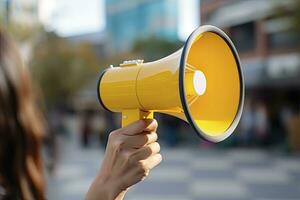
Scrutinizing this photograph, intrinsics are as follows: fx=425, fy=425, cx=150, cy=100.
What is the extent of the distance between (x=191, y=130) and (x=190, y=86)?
1117cm

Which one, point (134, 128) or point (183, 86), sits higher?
point (183, 86)

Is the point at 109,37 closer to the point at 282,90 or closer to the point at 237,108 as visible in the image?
the point at 282,90

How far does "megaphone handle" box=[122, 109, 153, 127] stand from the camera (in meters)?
1.21

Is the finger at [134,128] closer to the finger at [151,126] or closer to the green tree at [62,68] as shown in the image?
the finger at [151,126]

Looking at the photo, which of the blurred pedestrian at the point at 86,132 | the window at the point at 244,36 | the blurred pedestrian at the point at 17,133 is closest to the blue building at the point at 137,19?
the window at the point at 244,36

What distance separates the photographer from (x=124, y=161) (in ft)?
3.67

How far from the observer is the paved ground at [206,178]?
254 inches

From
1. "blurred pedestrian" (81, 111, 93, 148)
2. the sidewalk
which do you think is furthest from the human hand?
"blurred pedestrian" (81, 111, 93, 148)

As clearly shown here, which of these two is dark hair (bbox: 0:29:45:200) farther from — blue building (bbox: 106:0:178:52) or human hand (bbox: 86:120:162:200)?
blue building (bbox: 106:0:178:52)

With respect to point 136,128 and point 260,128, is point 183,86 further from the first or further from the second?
point 260,128

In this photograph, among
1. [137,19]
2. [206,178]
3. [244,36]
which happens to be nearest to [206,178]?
[206,178]

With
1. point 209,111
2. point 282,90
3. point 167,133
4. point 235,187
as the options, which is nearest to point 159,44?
point 282,90

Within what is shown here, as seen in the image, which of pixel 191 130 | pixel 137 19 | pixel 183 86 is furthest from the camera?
pixel 137 19

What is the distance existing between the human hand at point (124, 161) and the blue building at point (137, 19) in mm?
42445
